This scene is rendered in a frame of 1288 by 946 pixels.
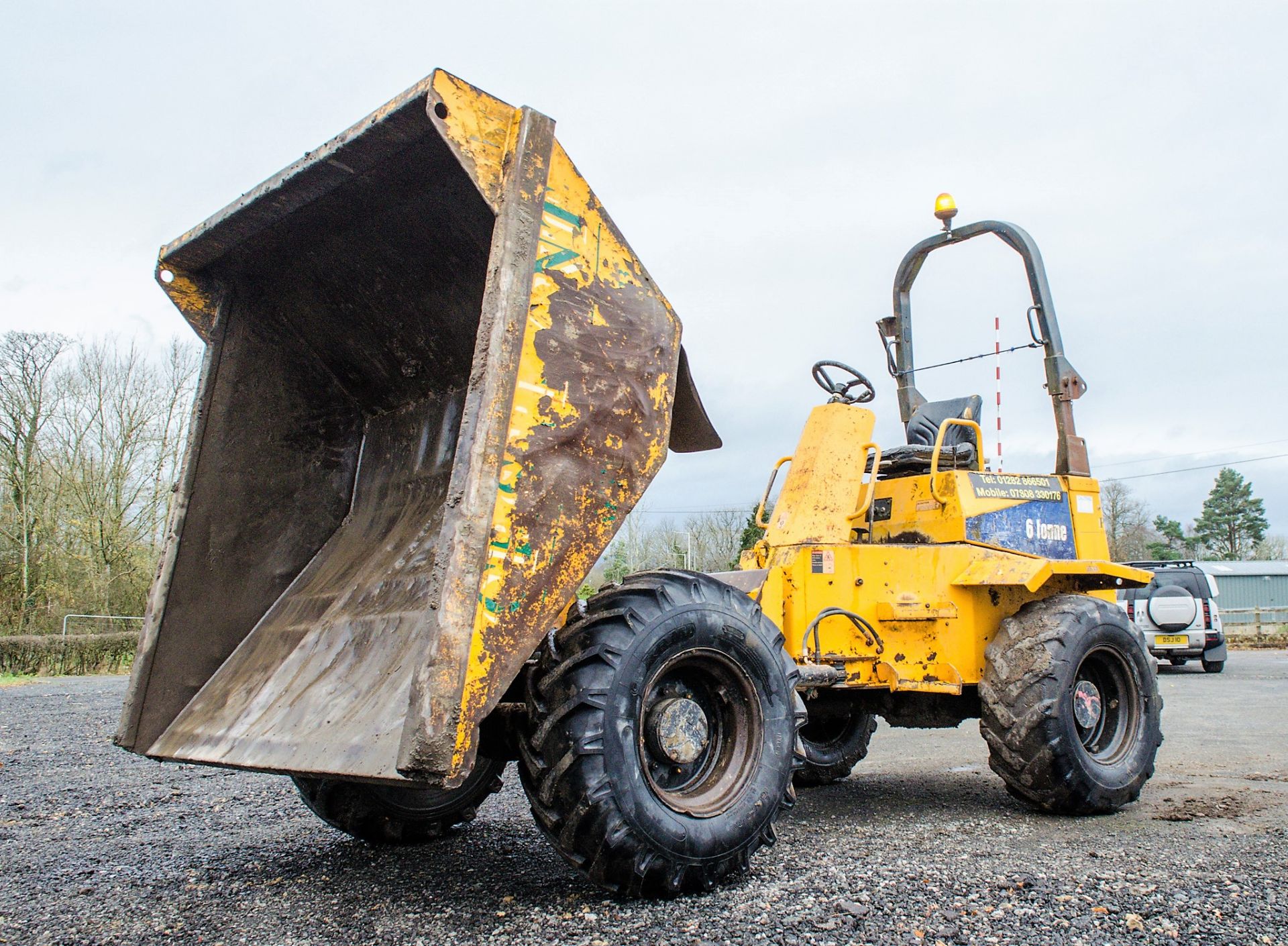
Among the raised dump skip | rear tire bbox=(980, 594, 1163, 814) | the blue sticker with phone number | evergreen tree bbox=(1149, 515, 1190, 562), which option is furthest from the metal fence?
evergreen tree bbox=(1149, 515, 1190, 562)

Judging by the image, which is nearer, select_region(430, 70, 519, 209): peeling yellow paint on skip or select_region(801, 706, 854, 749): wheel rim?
select_region(430, 70, 519, 209): peeling yellow paint on skip

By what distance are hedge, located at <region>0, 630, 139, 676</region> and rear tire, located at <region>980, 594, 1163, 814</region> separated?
17756mm

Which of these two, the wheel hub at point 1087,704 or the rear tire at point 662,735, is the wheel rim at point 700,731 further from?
the wheel hub at point 1087,704

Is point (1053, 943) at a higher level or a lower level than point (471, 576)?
lower

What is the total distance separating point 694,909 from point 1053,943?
1.06m

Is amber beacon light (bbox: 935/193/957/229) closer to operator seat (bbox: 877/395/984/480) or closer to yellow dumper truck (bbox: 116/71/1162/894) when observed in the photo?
yellow dumper truck (bbox: 116/71/1162/894)

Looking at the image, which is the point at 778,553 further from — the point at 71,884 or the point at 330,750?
the point at 71,884

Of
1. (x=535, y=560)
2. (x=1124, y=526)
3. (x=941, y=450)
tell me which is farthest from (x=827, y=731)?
(x=1124, y=526)

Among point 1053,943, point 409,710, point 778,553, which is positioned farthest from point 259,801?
point 1053,943

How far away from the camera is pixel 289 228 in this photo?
14.1ft

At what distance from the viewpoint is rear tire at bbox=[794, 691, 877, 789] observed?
243 inches

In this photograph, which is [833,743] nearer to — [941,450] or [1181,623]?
[941,450]

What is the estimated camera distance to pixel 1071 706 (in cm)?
514

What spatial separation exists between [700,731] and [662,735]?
7.6 inches
